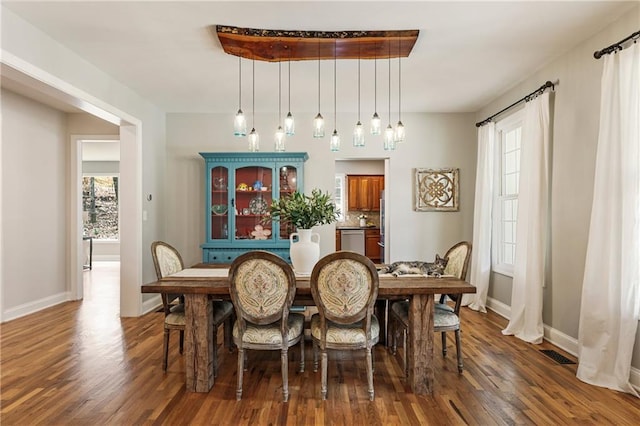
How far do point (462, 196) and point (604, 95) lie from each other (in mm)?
2711

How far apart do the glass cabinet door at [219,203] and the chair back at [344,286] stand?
2.87 meters

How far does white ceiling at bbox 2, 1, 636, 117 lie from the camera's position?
8.54ft

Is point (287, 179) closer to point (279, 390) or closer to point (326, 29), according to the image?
point (326, 29)

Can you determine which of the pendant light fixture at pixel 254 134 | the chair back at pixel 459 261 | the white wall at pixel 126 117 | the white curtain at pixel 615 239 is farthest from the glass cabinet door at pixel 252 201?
the white curtain at pixel 615 239

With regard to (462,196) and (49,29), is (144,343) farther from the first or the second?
(462,196)

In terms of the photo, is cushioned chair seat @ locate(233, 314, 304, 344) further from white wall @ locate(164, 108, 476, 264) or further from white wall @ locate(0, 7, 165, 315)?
white wall @ locate(164, 108, 476, 264)

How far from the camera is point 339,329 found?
8.18 feet

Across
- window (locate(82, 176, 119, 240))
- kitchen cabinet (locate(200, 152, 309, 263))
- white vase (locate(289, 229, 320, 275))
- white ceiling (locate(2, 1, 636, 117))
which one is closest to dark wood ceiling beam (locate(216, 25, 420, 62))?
white ceiling (locate(2, 1, 636, 117))

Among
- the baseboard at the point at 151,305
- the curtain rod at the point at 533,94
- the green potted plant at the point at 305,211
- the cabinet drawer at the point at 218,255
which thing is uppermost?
the curtain rod at the point at 533,94

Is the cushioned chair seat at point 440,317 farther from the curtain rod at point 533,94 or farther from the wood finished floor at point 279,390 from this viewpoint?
the curtain rod at point 533,94

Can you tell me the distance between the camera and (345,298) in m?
2.41

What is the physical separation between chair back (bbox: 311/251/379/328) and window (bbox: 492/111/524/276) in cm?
269

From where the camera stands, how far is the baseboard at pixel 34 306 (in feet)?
14.0

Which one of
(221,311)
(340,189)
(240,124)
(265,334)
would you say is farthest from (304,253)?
(340,189)
